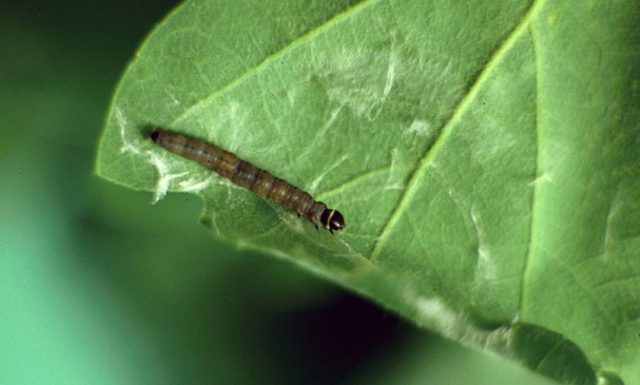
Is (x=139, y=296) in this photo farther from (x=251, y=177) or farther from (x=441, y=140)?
(x=441, y=140)

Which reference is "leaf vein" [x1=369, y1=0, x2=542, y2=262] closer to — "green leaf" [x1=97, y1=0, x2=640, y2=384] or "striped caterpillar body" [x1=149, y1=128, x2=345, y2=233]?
"green leaf" [x1=97, y1=0, x2=640, y2=384]

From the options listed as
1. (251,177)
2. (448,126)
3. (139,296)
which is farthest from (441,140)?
(139,296)

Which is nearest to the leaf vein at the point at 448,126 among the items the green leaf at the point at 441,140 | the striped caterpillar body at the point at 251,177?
the green leaf at the point at 441,140

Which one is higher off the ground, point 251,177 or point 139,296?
point 251,177

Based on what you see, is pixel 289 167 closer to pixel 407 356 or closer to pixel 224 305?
pixel 224 305

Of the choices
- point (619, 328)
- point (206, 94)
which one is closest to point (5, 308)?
point (206, 94)

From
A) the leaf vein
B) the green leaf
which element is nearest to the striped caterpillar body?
the green leaf

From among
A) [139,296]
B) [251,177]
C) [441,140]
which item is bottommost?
[139,296]

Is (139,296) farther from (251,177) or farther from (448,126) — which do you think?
(448,126)
